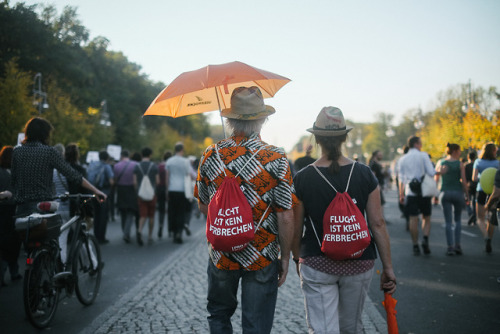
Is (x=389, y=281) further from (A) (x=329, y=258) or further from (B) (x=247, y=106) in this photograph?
(B) (x=247, y=106)

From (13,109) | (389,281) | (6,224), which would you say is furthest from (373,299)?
(13,109)

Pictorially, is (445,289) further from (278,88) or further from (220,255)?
(220,255)

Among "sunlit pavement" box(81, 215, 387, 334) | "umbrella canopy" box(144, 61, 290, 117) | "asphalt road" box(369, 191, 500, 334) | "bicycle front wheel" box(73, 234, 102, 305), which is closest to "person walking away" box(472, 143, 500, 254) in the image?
"asphalt road" box(369, 191, 500, 334)

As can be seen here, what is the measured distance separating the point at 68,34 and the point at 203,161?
163 ft

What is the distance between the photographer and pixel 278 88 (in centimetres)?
453

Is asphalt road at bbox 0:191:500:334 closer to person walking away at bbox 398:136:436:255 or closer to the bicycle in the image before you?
the bicycle

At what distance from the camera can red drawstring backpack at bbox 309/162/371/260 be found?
2928 millimetres

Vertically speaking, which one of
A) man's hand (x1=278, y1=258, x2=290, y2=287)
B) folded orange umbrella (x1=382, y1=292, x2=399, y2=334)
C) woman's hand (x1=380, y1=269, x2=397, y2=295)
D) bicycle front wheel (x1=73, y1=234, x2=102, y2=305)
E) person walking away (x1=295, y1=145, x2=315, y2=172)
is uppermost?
person walking away (x1=295, y1=145, x2=315, y2=172)

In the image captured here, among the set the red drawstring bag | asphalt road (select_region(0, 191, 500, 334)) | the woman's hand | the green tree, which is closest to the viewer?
the red drawstring bag

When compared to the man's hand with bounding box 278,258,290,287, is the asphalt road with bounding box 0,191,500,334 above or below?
below

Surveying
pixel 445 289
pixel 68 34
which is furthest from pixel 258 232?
pixel 68 34

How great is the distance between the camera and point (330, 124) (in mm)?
3244

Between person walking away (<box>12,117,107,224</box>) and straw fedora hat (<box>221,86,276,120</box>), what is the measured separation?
9.15ft

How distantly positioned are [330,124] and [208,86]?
978mm
